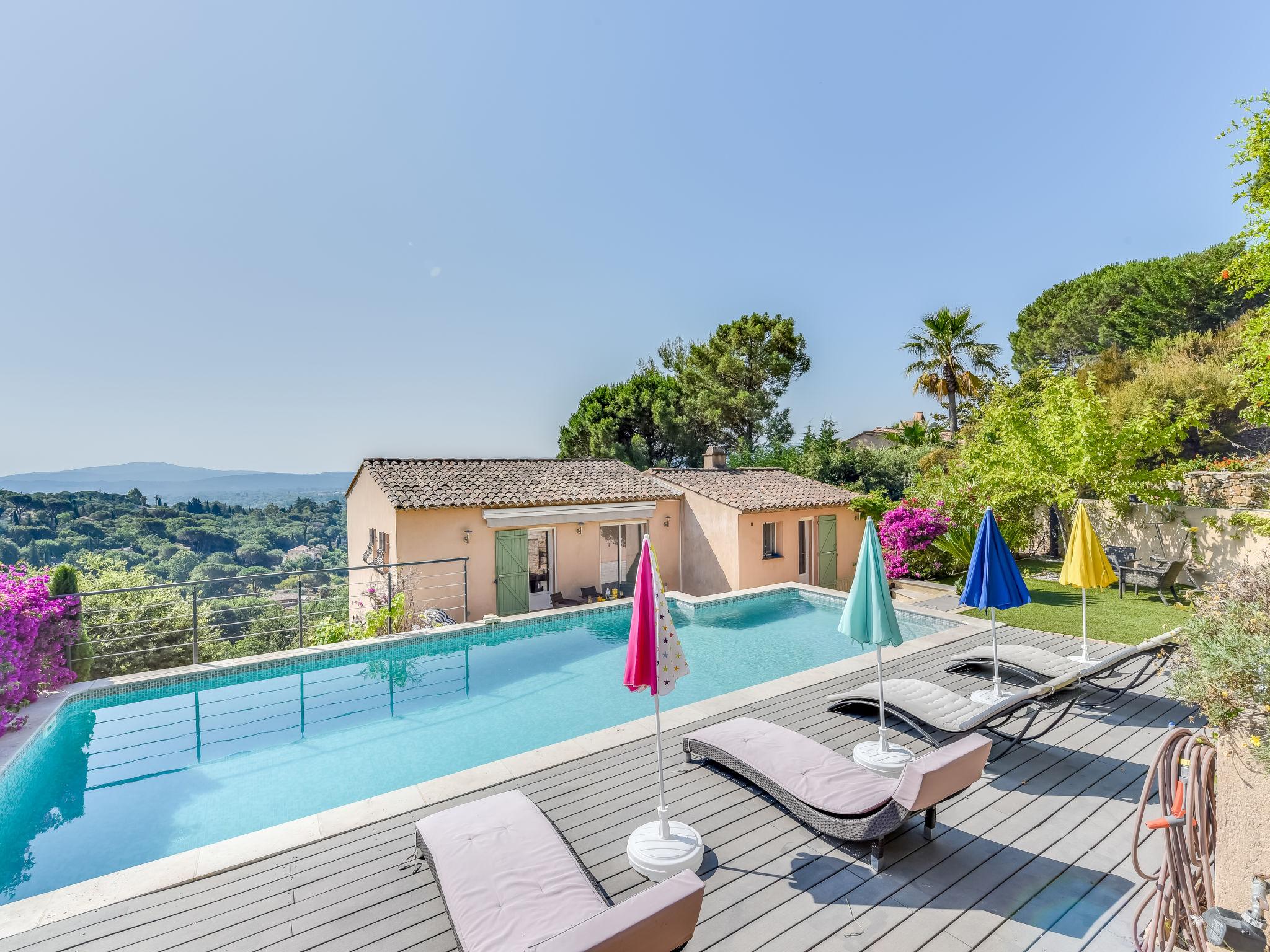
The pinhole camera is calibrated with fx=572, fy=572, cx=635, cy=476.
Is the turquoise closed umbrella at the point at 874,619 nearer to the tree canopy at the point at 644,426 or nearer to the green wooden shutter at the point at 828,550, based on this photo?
the green wooden shutter at the point at 828,550

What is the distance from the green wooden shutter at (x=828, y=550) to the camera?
70.3 ft

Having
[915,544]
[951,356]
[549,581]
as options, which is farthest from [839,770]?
[951,356]

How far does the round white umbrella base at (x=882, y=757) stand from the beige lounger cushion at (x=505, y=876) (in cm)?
334

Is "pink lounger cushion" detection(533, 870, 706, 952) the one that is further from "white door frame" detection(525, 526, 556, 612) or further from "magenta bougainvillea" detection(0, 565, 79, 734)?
"white door frame" detection(525, 526, 556, 612)

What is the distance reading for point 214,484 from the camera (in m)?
81.0

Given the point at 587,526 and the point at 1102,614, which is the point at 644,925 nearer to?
the point at 1102,614

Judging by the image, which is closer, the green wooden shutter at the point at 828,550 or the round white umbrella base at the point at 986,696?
the round white umbrella base at the point at 986,696

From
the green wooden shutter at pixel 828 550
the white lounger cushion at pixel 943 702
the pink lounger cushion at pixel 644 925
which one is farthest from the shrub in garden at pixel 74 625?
the green wooden shutter at pixel 828 550

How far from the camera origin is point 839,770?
5.20 meters

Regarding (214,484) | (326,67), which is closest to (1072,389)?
(326,67)

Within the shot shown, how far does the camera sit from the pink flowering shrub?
19125mm

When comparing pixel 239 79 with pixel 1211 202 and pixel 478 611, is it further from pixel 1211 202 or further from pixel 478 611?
pixel 1211 202

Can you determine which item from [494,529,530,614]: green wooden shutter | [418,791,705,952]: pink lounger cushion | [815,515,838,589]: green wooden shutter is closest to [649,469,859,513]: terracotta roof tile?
[815,515,838,589]: green wooden shutter

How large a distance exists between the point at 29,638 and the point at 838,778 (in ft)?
37.7
